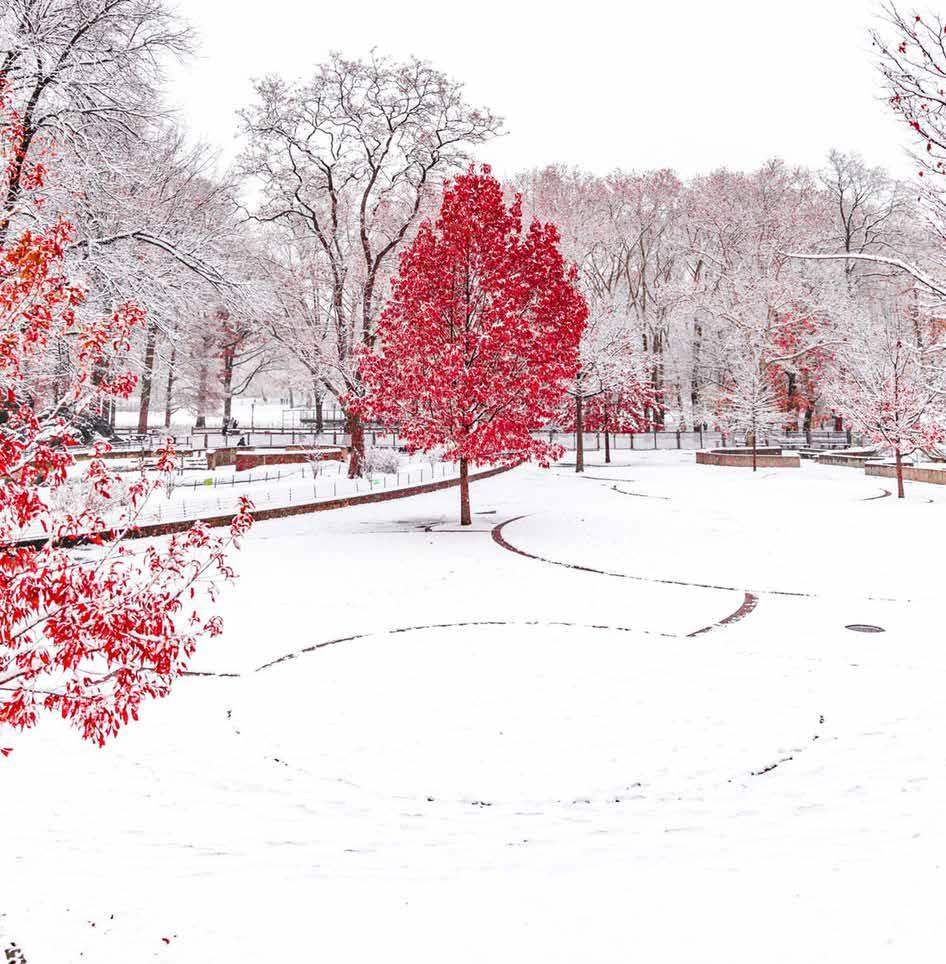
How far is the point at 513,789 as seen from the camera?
17.0 feet

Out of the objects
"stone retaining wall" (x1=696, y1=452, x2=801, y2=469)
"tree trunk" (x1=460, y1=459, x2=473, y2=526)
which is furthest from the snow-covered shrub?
"stone retaining wall" (x1=696, y1=452, x2=801, y2=469)

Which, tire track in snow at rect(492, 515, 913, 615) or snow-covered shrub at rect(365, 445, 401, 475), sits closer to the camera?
tire track in snow at rect(492, 515, 913, 615)

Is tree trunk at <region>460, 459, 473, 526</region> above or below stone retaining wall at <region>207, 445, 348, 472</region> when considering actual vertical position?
below

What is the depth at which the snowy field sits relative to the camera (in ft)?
11.8

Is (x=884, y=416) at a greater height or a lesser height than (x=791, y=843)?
greater

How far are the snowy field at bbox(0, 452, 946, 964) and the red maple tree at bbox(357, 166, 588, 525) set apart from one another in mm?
5923

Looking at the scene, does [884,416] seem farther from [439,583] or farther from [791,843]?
[791,843]

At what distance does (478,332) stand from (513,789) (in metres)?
12.4

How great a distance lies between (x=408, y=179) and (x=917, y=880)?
82.4 feet

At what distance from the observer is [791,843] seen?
4340 millimetres

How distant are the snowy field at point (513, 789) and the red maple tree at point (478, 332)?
19.4 feet

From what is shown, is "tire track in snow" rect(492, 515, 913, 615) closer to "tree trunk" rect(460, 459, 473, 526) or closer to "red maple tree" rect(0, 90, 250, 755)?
"tree trunk" rect(460, 459, 473, 526)

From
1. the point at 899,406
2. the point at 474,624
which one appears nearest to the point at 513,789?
the point at 474,624

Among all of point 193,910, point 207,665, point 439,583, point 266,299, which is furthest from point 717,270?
point 193,910
